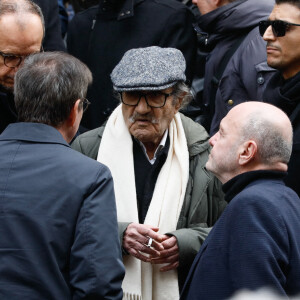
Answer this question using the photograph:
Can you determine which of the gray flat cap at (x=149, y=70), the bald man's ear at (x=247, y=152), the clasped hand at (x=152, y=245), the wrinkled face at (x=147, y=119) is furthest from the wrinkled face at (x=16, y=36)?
the bald man's ear at (x=247, y=152)

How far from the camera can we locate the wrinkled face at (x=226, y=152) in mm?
3100

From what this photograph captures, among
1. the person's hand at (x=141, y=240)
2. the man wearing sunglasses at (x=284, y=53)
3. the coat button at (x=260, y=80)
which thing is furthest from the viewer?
the coat button at (x=260, y=80)

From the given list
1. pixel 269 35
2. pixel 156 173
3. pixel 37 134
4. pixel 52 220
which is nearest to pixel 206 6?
pixel 269 35

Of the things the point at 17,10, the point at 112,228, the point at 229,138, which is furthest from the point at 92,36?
the point at 112,228

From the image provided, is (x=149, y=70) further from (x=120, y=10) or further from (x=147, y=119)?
(x=120, y=10)

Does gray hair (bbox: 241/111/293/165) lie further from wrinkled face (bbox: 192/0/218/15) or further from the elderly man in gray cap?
wrinkled face (bbox: 192/0/218/15)

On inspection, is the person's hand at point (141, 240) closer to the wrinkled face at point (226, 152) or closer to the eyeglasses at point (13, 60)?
the wrinkled face at point (226, 152)

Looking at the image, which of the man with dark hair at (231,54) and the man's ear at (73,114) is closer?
the man's ear at (73,114)

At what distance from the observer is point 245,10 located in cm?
459

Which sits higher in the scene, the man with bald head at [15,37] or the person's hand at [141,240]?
the man with bald head at [15,37]

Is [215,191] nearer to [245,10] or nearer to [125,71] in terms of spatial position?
[125,71]

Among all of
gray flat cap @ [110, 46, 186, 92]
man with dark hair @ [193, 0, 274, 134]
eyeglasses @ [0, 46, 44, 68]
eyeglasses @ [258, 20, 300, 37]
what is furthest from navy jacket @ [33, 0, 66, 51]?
eyeglasses @ [258, 20, 300, 37]

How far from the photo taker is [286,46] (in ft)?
13.2

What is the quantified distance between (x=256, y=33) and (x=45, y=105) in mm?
1996
